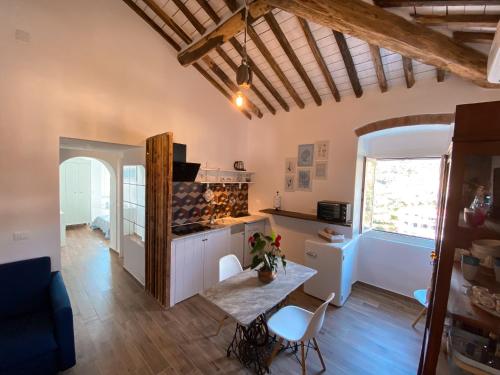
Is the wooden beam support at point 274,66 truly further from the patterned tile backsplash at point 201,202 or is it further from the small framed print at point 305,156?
the patterned tile backsplash at point 201,202

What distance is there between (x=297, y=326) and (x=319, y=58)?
3.18 m

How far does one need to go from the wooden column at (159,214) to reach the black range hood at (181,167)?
11.1 inches

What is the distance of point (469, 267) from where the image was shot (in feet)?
3.82

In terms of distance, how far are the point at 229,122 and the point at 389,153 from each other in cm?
294

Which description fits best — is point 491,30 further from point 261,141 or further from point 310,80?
point 261,141

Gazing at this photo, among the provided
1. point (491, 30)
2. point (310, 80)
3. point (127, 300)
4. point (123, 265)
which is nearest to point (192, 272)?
point (127, 300)

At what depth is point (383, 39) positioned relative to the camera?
1956mm

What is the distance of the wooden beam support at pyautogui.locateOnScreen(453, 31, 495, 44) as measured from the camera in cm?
196

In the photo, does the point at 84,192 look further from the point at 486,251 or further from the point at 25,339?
the point at 486,251

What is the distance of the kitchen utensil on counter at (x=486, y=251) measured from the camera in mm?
1084

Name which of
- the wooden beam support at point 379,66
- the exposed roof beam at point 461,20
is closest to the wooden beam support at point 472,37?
the exposed roof beam at point 461,20

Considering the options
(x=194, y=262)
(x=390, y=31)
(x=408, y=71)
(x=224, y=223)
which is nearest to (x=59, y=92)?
(x=194, y=262)

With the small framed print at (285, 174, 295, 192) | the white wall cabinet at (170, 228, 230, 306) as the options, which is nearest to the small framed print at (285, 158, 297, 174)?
the small framed print at (285, 174, 295, 192)

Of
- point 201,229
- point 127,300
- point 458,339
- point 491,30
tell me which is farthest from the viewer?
point 201,229
